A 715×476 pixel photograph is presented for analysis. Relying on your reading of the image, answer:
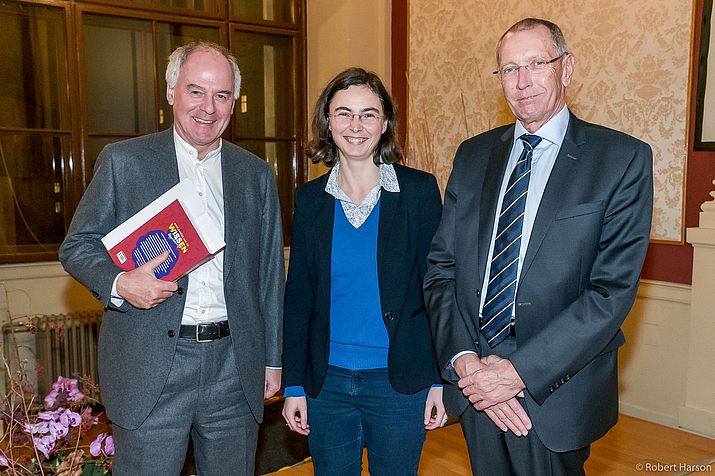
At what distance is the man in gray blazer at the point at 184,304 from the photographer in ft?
5.88

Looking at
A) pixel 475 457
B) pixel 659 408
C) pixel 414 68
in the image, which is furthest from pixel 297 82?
pixel 475 457

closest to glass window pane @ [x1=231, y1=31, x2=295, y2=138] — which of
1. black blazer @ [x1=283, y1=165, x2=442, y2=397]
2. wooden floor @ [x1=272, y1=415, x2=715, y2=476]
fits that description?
wooden floor @ [x1=272, y1=415, x2=715, y2=476]

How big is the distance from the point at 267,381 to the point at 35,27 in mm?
3445

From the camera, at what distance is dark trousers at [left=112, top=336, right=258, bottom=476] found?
1.81m

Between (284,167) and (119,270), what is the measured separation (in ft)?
12.7

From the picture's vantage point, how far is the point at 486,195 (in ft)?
5.70

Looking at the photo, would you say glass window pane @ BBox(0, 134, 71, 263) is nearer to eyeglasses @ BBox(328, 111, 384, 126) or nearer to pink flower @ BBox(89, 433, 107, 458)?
pink flower @ BBox(89, 433, 107, 458)

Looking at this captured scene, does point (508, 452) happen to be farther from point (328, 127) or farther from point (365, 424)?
point (328, 127)

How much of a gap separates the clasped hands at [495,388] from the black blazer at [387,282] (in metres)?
0.21

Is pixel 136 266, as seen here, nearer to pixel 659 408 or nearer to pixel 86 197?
pixel 86 197

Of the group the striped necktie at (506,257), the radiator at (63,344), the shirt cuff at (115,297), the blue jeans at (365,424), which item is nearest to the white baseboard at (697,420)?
the blue jeans at (365,424)

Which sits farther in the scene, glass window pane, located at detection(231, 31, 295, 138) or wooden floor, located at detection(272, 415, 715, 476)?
glass window pane, located at detection(231, 31, 295, 138)

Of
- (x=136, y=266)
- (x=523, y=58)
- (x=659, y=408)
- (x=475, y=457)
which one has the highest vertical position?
(x=523, y=58)

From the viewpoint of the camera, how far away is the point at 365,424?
6.22ft
